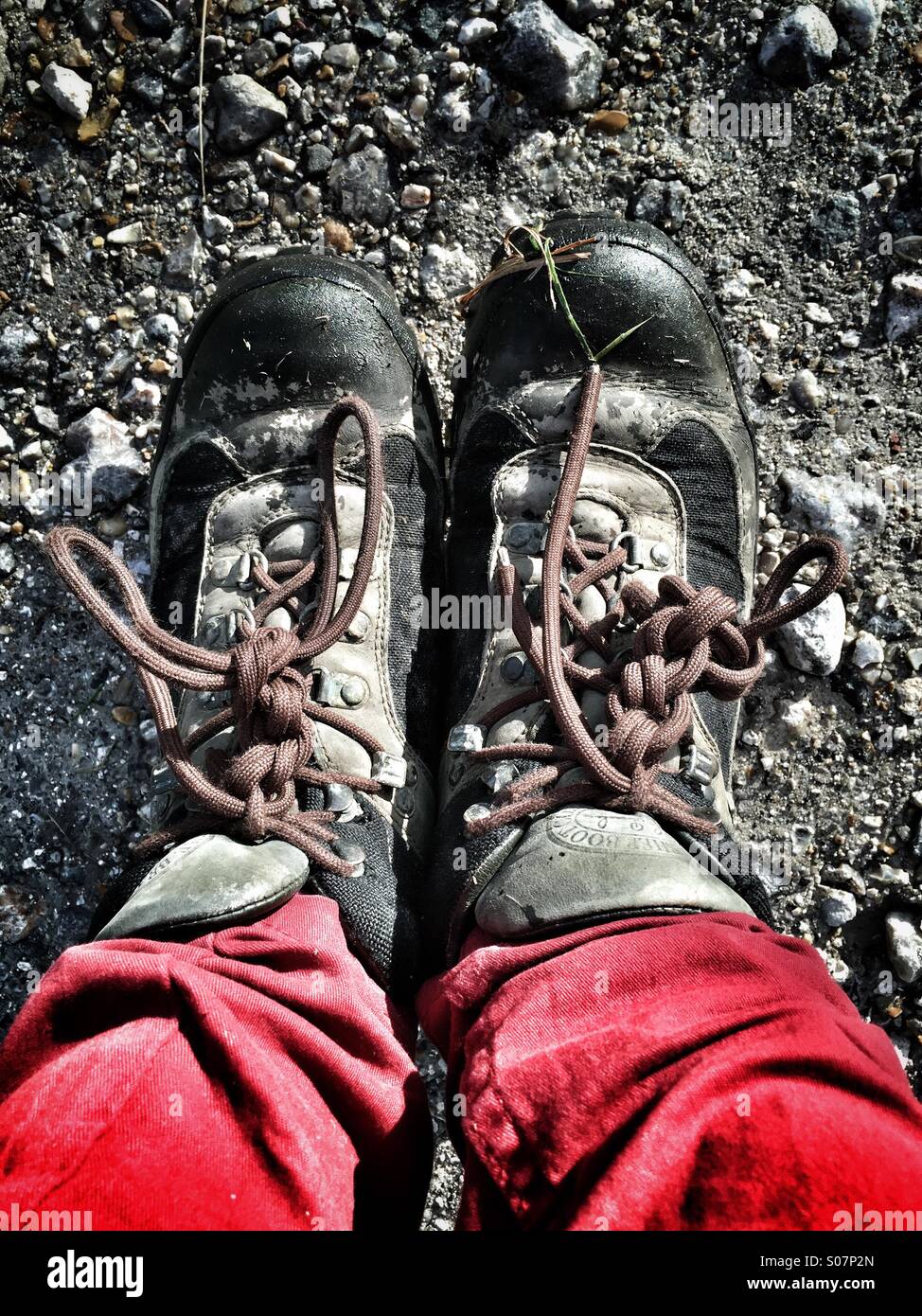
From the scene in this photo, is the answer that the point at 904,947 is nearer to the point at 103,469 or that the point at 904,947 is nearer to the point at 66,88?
the point at 103,469

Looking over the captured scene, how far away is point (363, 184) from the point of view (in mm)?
2049

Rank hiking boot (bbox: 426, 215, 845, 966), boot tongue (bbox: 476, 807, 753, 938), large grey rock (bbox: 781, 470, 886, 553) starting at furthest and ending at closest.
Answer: large grey rock (bbox: 781, 470, 886, 553), hiking boot (bbox: 426, 215, 845, 966), boot tongue (bbox: 476, 807, 753, 938)

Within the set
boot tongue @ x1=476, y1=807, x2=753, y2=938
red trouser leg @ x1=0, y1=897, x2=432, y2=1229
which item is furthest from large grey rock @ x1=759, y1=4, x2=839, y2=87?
red trouser leg @ x1=0, y1=897, x2=432, y2=1229

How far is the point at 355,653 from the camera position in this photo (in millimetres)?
1713

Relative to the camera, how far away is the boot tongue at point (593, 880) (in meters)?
1.14

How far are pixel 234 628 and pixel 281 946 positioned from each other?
0.64m

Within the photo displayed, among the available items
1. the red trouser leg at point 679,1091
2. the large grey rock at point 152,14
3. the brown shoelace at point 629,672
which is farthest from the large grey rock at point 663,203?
the red trouser leg at point 679,1091

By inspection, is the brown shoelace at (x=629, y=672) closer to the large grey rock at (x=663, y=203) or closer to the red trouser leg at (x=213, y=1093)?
the red trouser leg at (x=213, y=1093)

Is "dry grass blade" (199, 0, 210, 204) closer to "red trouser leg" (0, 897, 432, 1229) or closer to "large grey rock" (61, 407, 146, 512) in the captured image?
"large grey rock" (61, 407, 146, 512)

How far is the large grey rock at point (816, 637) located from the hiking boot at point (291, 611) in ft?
2.25

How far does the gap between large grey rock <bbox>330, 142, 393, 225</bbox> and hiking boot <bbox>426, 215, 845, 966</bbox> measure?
349 millimetres

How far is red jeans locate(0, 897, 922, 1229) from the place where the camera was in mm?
899

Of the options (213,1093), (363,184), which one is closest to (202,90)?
(363,184)
